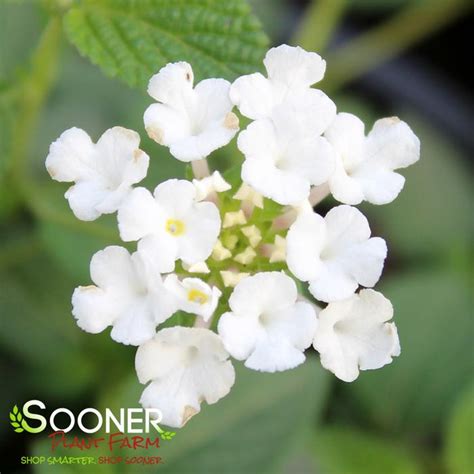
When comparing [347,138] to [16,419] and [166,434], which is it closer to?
[166,434]

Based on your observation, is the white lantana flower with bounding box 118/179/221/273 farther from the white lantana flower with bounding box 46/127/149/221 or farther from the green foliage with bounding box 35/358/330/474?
the green foliage with bounding box 35/358/330/474

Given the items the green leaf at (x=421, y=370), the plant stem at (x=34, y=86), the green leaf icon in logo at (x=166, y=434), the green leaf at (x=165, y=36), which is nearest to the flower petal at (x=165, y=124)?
the green leaf at (x=165, y=36)

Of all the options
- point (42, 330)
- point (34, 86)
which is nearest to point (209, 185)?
point (34, 86)

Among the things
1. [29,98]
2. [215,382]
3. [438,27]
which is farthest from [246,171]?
[438,27]

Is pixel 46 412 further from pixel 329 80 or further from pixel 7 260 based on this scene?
pixel 329 80

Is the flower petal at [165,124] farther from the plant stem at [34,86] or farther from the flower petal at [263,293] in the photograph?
the plant stem at [34,86]

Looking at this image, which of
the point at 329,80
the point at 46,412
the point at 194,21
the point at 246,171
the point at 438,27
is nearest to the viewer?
the point at 246,171
